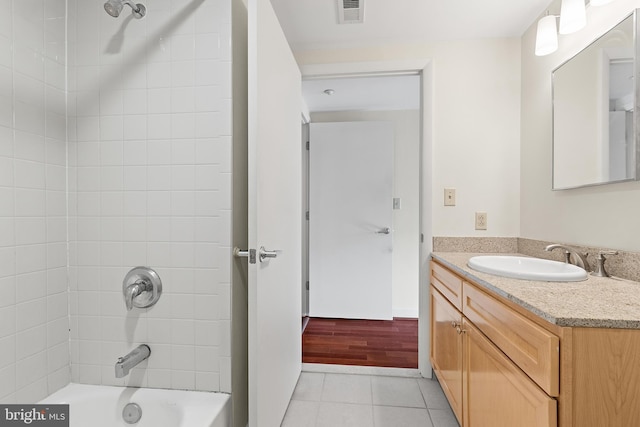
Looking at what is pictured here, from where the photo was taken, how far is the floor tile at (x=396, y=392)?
1751 mm

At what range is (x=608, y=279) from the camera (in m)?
1.16

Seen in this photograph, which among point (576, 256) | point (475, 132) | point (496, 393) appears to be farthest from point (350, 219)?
point (496, 393)

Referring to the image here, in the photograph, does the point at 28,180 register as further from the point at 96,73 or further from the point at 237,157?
the point at 237,157

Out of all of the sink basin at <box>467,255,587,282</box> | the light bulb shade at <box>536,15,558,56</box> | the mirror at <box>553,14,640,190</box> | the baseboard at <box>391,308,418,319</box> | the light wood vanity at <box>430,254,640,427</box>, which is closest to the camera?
the light wood vanity at <box>430,254,640,427</box>

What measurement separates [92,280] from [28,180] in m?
0.47

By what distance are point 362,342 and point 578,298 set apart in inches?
77.5

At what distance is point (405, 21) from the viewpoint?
1806mm

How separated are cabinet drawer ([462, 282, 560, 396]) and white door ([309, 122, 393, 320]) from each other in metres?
1.85

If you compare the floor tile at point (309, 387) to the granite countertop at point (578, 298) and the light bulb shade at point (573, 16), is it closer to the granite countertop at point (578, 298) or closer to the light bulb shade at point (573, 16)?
the granite countertop at point (578, 298)

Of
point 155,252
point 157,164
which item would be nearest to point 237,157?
point 157,164

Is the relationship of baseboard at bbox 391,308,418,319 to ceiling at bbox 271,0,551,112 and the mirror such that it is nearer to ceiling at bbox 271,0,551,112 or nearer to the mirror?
the mirror

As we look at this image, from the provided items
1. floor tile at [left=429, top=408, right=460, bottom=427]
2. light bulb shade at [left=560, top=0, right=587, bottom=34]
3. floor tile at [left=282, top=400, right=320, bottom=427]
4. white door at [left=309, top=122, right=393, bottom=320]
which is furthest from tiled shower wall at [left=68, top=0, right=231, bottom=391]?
white door at [left=309, top=122, right=393, bottom=320]

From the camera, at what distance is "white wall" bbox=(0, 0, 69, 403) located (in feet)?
3.50

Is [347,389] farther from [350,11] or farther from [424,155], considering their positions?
[350,11]
